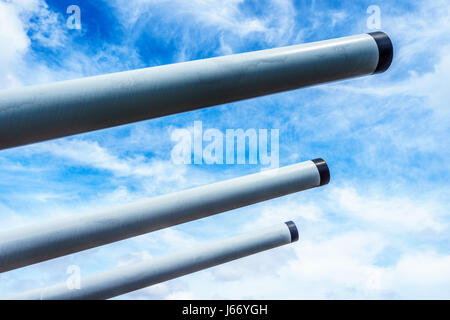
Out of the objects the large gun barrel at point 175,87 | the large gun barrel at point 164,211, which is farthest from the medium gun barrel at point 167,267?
the large gun barrel at point 175,87

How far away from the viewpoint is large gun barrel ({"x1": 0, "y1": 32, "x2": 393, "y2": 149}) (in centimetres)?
280

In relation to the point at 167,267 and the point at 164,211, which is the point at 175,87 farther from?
the point at 167,267

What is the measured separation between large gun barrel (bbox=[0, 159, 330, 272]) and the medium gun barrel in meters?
2.36

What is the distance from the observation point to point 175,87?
3.06 meters

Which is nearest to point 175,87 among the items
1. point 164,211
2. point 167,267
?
point 164,211

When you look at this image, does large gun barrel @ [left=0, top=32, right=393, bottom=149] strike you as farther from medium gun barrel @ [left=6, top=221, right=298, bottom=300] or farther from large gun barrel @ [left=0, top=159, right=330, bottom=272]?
medium gun barrel @ [left=6, top=221, right=298, bottom=300]

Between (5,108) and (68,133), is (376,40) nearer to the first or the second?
(68,133)

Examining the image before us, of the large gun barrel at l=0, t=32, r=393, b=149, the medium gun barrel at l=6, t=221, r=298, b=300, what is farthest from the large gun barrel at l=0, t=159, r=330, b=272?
the large gun barrel at l=0, t=32, r=393, b=149

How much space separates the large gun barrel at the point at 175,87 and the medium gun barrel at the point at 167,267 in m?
7.01

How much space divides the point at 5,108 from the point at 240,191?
205 inches

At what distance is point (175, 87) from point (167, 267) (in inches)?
288

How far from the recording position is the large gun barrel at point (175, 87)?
2.80m

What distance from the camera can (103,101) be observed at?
292 cm

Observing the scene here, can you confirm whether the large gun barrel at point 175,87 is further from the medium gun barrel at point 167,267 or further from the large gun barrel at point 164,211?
the medium gun barrel at point 167,267
